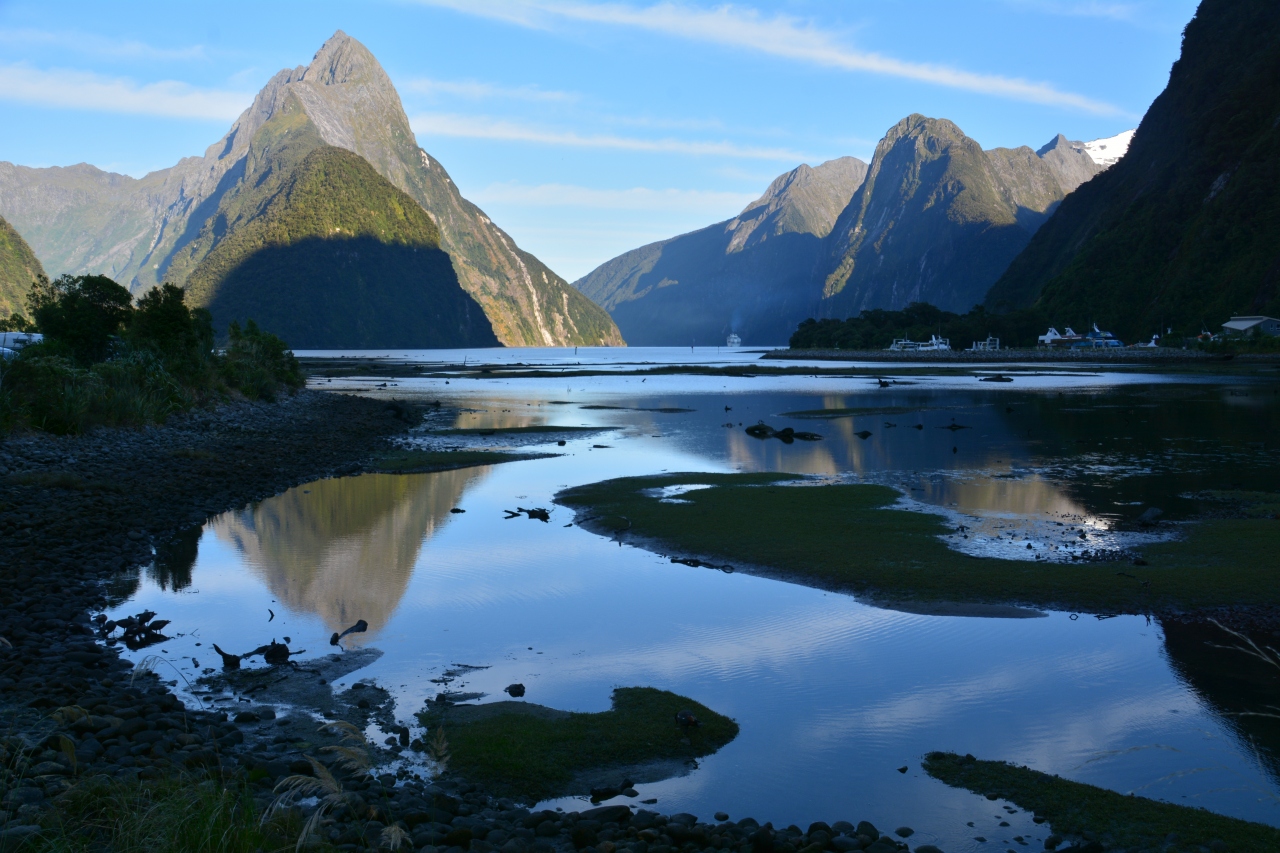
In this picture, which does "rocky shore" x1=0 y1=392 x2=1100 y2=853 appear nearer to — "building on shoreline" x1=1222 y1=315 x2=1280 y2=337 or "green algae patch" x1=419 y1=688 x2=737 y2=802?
"green algae patch" x1=419 y1=688 x2=737 y2=802

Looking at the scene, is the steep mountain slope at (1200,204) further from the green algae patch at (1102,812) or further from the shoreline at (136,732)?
the shoreline at (136,732)

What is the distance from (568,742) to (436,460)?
24824 millimetres

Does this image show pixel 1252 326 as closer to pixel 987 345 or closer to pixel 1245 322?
pixel 1245 322

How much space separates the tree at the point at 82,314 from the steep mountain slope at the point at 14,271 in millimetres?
88747

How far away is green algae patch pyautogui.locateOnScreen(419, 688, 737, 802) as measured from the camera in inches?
332

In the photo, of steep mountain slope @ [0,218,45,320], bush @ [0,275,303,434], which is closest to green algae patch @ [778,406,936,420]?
bush @ [0,275,303,434]

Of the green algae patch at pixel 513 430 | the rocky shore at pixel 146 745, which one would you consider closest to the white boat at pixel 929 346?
the green algae patch at pixel 513 430

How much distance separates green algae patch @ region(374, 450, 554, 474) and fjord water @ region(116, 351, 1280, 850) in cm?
152

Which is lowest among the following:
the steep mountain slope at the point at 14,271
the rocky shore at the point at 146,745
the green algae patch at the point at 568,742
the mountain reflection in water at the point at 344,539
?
the mountain reflection in water at the point at 344,539

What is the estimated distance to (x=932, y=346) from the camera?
192m

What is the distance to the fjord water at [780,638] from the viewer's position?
8.45 meters

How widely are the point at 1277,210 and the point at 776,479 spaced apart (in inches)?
5792

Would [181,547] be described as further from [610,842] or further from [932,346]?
[932,346]

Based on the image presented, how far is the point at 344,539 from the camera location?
63.9 feet
